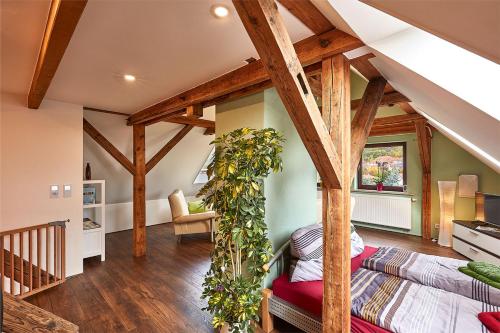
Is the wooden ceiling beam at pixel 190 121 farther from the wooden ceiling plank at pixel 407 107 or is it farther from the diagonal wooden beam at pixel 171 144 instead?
the wooden ceiling plank at pixel 407 107

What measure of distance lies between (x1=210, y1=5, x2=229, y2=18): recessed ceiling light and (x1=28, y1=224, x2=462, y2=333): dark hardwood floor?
8.22 ft

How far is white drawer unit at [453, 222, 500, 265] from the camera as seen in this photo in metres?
3.22

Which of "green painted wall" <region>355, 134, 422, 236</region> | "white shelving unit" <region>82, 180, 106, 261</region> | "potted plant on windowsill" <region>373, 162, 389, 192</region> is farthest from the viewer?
"potted plant on windowsill" <region>373, 162, 389, 192</region>

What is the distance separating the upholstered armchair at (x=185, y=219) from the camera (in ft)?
15.1

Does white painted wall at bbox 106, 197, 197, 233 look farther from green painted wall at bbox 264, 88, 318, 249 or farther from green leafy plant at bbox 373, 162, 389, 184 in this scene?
green leafy plant at bbox 373, 162, 389, 184

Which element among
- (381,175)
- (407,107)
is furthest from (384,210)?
(407,107)

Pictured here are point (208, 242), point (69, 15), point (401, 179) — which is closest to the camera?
point (69, 15)

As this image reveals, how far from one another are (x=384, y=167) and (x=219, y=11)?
5316 mm

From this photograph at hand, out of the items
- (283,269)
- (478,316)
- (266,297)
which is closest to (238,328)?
(266,297)

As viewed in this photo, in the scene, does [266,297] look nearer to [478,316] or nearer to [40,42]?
[478,316]

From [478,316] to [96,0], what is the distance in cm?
307

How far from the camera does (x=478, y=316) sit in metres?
1.60

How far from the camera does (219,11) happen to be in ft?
4.50

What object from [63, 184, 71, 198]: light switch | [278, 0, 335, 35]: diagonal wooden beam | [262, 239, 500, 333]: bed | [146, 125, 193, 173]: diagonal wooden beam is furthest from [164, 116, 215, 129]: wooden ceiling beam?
[278, 0, 335, 35]: diagonal wooden beam
